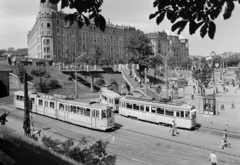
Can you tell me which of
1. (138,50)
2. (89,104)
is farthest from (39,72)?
(89,104)

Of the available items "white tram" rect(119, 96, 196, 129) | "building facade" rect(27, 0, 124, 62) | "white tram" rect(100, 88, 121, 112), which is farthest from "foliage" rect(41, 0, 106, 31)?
"building facade" rect(27, 0, 124, 62)

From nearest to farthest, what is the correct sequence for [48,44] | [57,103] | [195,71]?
[57,103]
[195,71]
[48,44]

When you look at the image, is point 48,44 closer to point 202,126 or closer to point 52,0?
point 202,126

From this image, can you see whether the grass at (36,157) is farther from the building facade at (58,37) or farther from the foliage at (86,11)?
the building facade at (58,37)

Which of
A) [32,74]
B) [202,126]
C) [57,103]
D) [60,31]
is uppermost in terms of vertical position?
[60,31]

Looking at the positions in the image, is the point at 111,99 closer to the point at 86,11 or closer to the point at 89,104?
the point at 89,104

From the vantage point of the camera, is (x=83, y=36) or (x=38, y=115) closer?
(x=38, y=115)

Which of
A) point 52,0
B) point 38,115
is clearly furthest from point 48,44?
point 52,0
